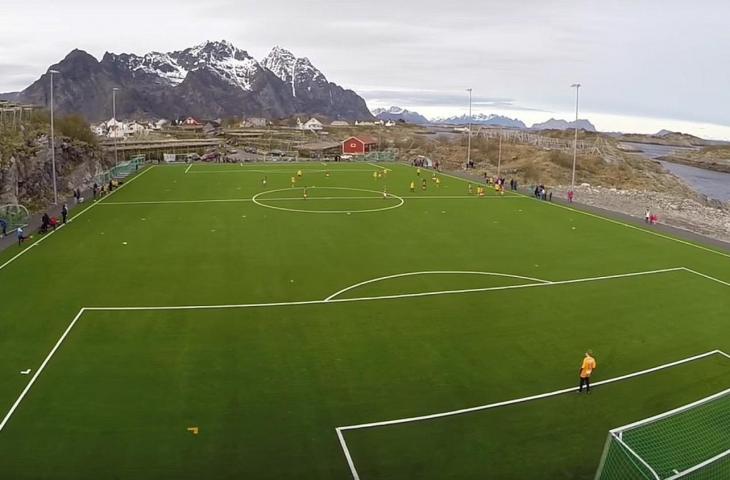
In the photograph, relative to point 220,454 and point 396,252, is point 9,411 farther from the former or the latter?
point 396,252

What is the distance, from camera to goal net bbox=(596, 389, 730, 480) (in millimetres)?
12117

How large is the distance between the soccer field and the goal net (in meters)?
0.84

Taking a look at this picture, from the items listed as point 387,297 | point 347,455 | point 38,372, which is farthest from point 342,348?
point 38,372

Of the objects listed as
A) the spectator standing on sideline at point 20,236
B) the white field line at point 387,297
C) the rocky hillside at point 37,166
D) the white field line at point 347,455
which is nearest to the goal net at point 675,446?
the white field line at point 347,455

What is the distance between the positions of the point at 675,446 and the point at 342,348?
9.29 m

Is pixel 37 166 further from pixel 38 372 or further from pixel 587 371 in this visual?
pixel 587 371

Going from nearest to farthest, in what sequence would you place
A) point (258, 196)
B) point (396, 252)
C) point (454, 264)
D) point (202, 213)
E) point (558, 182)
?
point (454, 264) → point (396, 252) → point (202, 213) → point (258, 196) → point (558, 182)

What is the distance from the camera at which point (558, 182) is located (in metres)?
87.6

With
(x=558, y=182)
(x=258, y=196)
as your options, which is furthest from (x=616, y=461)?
(x=558, y=182)

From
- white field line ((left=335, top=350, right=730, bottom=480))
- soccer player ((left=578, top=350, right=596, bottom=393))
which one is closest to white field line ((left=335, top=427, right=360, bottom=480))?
white field line ((left=335, top=350, right=730, bottom=480))

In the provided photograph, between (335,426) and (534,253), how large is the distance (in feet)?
68.7

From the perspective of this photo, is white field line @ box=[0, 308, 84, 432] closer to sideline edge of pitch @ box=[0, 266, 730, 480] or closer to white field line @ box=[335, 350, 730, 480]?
sideline edge of pitch @ box=[0, 266, 730, 480]

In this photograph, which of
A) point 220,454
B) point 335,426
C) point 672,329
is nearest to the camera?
point 220,454

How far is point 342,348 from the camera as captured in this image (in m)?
19.4
